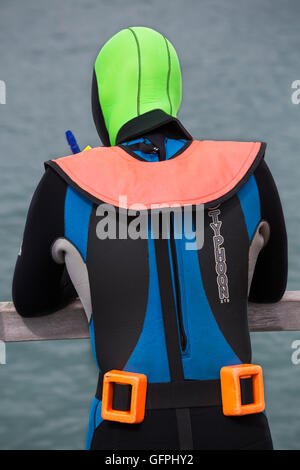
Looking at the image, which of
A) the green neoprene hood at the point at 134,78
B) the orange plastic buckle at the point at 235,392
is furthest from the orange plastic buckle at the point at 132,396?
the green neoprene hood at the point at 134,78

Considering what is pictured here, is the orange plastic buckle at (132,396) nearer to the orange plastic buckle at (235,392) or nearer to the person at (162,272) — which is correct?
the person at (162,272)

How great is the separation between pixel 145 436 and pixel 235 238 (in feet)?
1.16

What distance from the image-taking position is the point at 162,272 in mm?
995

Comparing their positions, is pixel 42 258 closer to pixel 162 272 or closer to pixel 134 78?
pixel 162 272

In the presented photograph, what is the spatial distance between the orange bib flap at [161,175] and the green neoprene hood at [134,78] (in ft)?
0.48

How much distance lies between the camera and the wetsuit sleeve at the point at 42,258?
→ 103cm

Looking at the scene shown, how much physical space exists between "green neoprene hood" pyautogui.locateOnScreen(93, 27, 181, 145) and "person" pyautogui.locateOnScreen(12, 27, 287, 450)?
0.14 meters

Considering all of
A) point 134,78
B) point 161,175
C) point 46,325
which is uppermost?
point 134,78

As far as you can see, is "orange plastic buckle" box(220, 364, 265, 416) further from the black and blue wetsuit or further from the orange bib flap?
the orange bib flap

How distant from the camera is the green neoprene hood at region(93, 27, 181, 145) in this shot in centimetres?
118

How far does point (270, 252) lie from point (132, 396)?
373 millimetres

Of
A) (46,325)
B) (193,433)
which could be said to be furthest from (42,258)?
(193,433)

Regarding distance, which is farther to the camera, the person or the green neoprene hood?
the green neoprene hood

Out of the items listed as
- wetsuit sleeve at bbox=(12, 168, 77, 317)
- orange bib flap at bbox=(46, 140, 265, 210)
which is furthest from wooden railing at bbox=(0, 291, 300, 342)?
orange bib flap at bbox=(46, 140, 265, 210)
